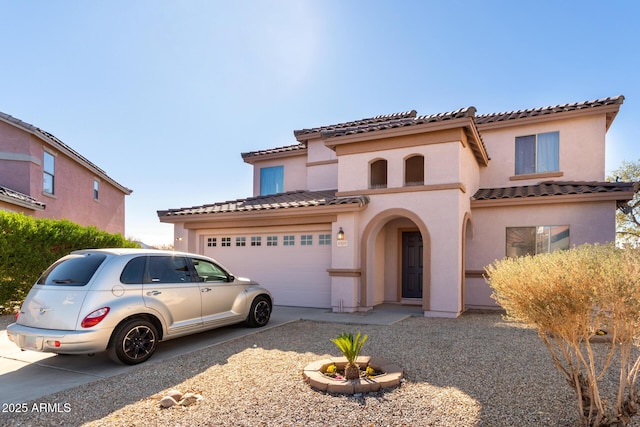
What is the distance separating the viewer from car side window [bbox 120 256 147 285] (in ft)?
18.6

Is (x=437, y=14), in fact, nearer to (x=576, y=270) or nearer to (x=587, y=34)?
(x=587, y=34)

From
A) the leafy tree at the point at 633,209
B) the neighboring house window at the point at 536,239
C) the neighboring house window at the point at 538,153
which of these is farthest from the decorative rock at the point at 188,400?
the leafy tree at the point at 633,209

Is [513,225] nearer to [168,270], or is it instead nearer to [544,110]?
[544,110]

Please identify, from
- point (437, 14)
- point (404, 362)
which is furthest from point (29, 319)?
point (437, 14)

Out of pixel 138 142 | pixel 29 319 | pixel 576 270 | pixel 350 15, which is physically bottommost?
pixel 29 319

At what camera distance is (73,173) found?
18.3m

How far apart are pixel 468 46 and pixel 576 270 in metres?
9.59

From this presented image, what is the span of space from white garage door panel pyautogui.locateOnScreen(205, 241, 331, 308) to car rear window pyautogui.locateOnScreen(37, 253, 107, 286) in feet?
20.6

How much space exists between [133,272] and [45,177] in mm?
13838

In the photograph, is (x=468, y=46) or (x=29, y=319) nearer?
(x=29, y=319)

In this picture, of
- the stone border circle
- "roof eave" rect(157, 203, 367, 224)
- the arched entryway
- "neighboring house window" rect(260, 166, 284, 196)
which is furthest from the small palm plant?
"neighboring house window" rect(260, 166, 284, 196)

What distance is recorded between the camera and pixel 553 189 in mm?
10547

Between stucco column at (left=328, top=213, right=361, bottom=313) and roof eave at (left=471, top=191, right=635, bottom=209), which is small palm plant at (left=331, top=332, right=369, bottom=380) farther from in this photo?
roof eave at (left=471, top=191, right=635, bottom=209)

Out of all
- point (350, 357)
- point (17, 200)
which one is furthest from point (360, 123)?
point (17, 200)
